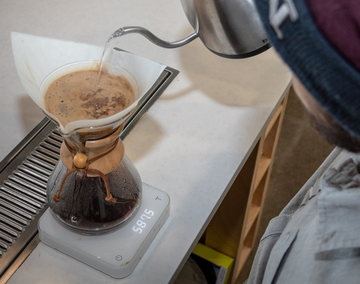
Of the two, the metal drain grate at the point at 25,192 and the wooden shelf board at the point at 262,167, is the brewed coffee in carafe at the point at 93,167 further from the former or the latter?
the wooden shelf board at the point at 262,167

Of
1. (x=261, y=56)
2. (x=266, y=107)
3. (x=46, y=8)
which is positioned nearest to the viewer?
(x=266, y=107)

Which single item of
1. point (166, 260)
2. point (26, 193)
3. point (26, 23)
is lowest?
point (166, 260)

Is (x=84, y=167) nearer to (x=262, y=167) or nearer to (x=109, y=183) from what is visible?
(x=109, y=183)

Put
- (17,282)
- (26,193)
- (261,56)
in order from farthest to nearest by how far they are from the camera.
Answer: (261,56)
(26,193)
(17,282)

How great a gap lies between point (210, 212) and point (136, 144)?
228mm

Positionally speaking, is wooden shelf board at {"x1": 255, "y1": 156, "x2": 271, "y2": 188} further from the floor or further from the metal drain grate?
the metal drain grate

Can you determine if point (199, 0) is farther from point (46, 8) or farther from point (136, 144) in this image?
point (46, 8)

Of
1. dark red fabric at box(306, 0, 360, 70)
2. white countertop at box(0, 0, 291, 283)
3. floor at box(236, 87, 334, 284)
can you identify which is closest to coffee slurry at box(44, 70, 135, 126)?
white countertop at box(0, 0, 291, 283)

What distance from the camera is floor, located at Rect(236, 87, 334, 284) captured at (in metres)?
1.86

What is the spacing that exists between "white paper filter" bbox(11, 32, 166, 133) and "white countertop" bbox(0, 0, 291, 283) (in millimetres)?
227

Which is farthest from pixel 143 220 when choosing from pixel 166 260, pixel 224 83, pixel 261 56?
pixel 261 56

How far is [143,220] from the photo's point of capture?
0.72 meters

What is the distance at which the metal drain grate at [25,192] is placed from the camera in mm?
733

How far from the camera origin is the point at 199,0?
2.34 feet
